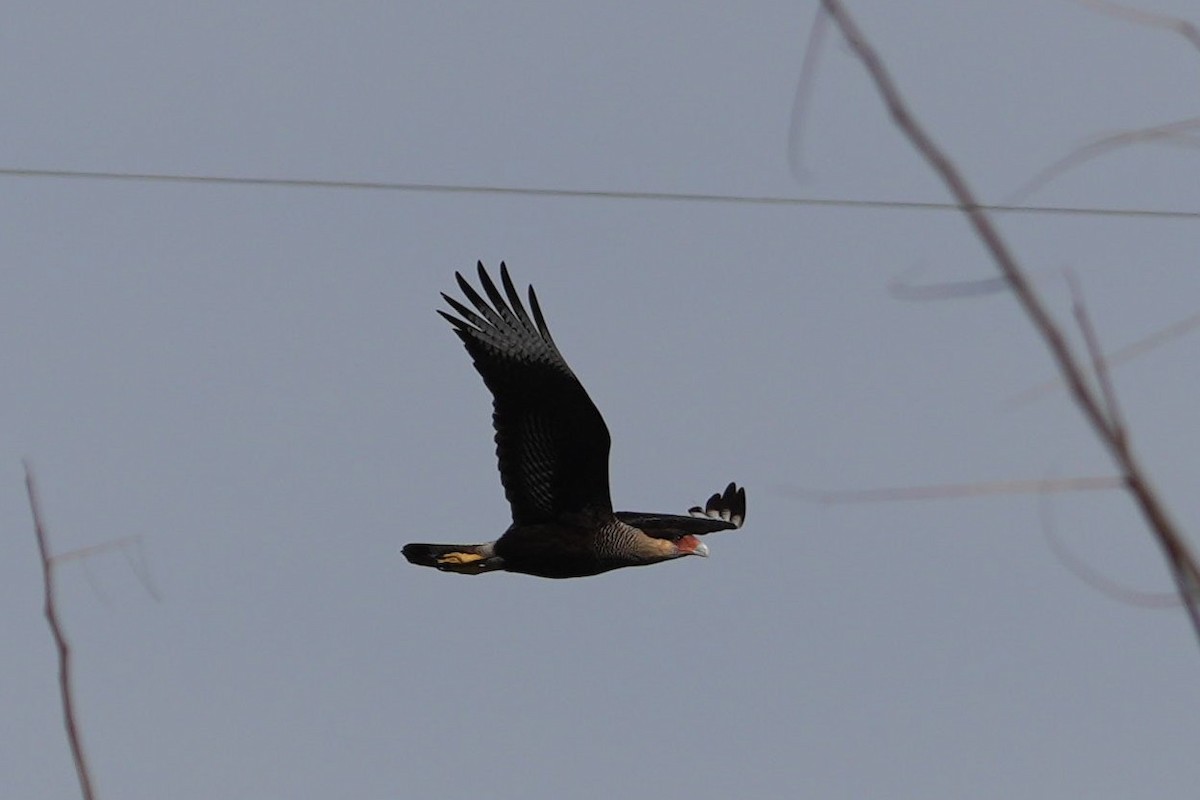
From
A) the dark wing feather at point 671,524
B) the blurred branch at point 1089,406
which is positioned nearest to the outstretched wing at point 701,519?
the dark wing feather at point 671,524

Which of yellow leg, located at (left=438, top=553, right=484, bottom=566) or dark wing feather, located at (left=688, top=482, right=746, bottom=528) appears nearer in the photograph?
yellow leg, located at (left=438, top=553, right=484, bottom=566)

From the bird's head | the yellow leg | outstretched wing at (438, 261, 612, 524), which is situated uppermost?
outstretched wing at (438, 261, 612, 524)

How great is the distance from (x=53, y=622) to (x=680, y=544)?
11.2m

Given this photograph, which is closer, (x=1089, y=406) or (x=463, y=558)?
(x=1089, y=406)

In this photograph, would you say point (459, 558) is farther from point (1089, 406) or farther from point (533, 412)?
point (1089, 406)

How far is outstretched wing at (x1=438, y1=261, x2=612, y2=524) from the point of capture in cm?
1137

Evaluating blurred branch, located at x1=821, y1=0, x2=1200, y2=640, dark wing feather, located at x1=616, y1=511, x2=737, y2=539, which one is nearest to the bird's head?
dark wing feather, located at x1=616, y1=511, x2=737, y2=539

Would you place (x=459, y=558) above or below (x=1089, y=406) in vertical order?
above

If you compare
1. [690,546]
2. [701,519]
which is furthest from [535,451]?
[701,519]

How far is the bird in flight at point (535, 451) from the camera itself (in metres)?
11.4

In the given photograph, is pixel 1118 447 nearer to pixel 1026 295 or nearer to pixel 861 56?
pixel 1026 295

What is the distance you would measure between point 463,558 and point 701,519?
3289 mm

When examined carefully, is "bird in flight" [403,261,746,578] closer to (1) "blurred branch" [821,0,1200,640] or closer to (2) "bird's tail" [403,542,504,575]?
(2) "bird's tail" [403,542,504,575]

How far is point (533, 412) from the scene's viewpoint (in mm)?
11438
